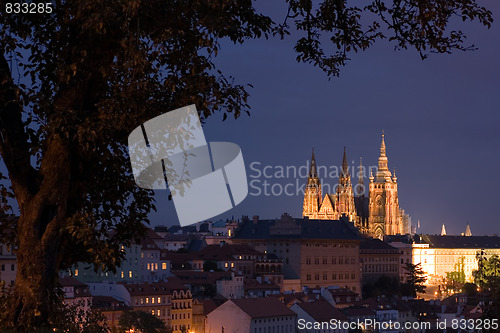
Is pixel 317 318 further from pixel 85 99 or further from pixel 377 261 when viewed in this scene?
pixel 85 99

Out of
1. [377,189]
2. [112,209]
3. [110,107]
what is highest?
[377,189]

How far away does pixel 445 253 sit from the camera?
117 metres

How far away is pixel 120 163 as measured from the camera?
545 cm

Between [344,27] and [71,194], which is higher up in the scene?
[344,27]

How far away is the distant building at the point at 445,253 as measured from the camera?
112m

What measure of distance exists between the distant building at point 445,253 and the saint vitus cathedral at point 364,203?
5.00m

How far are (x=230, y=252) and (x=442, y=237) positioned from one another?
51.9 m

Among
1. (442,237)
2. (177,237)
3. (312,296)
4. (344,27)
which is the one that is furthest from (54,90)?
(442,237)

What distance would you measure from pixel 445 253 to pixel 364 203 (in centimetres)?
1151

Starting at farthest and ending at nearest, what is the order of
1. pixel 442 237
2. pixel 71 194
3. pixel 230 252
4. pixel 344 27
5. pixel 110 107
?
pixel 442 237 → pixel 230 252 → pixel 344 27 → pixel 71 194 → pixel 110 107

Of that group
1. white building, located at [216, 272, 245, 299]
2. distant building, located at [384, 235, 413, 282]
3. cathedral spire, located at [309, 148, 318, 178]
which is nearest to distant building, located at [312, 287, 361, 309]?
white building, located at [216, 272, 245, 299]

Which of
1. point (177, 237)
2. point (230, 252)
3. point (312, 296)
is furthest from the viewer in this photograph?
point (177, 237)

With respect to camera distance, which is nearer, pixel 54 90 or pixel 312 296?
pixel 54 90

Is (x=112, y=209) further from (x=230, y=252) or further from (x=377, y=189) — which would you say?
(x=377, y=189)
